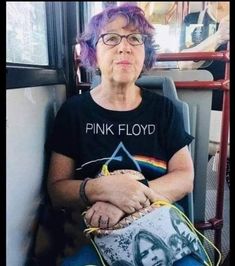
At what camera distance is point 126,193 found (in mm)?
704

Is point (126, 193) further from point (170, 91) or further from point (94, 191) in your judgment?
point (170, 91)

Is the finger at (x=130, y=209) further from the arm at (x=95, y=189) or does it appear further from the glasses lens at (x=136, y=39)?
the glasses lens at (x=136, y=39)

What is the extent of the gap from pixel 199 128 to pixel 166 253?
0.45m

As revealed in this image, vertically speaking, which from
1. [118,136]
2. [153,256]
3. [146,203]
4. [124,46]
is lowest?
[153,256]

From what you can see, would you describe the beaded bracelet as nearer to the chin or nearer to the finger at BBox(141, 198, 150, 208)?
the finger at BBox(141, 198, 150, 208)

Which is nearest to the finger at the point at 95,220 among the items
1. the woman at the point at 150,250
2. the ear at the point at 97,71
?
the woman at the point at 150,250

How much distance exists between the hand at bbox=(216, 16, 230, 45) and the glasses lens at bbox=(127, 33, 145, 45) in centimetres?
23

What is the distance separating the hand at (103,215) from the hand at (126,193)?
0.01m


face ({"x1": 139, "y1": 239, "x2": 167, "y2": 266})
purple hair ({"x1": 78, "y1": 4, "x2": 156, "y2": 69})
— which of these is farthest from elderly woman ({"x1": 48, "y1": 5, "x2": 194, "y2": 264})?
face ({"x1": 139, "y1": 239, "x2": 167, "y2": 266})

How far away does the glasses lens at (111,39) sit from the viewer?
758mm

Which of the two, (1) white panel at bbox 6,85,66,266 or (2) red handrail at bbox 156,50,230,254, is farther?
(2) red handrail at bbox 156,50,230,254

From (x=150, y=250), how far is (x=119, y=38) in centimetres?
52

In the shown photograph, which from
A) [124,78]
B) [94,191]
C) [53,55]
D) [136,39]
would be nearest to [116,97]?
[124,78]

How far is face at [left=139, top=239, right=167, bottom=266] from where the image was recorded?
0.66m
